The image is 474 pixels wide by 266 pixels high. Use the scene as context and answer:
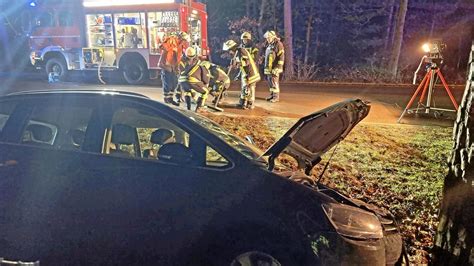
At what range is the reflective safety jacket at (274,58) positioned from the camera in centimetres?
1059

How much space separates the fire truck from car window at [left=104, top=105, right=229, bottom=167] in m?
12.1

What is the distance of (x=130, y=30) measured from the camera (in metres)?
15.3

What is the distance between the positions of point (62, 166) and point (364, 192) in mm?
3383

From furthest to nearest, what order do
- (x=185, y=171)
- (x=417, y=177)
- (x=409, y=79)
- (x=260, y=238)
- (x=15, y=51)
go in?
(x=15, y=51), (x=409, y=79), (x=417, y=177), (x=185, y=171), (x=260, y=238)

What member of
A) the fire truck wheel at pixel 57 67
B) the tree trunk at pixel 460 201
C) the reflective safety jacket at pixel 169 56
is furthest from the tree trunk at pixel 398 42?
the tree trunk at pixel 460 201

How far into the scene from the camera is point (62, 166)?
2.90 m

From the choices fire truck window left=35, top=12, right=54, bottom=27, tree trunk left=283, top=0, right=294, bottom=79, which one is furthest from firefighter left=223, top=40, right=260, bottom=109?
fire truck window left=35, top=12, right=54, bottom=27

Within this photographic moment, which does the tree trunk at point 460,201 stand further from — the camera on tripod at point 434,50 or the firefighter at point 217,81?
the firefighter at point 217,81

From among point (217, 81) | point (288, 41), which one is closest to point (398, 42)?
point (288, 41)

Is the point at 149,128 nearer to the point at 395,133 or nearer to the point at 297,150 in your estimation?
the point at 297,150

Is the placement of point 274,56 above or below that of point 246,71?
above

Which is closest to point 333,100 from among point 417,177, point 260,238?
point 417,177

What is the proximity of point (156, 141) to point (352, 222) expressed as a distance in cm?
152

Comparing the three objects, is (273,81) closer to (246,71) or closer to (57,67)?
(246,71)
